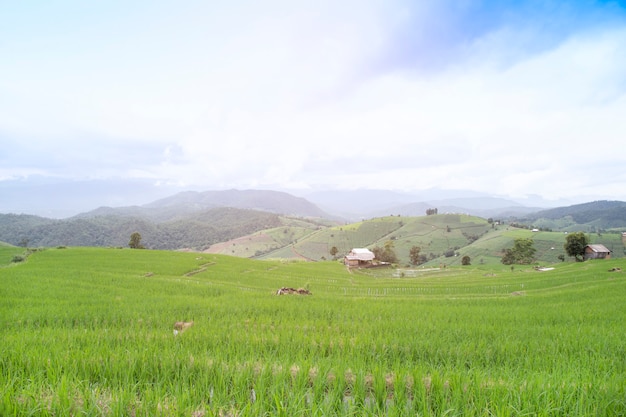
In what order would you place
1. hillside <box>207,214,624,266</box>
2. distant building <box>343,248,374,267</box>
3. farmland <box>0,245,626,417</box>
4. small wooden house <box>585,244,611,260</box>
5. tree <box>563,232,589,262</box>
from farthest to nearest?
hillside <box>207,214,624,266</box> < distant building <box>343,248,374,267</box> < small wooden house <box>585,244,611,260</box> < tree <box>563,232,589,262</box> < farmland <box>0,245,626,417</box>

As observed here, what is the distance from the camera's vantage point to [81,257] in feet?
104

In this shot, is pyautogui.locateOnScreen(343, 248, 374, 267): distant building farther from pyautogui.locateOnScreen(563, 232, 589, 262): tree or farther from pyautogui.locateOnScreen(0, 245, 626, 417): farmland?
pyautogui.locateOnScreen(0, 245, 626, 417): farmland

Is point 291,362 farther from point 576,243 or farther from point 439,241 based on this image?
point 439,241

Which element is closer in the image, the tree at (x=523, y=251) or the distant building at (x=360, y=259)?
the distant building at (x=360, y=259)

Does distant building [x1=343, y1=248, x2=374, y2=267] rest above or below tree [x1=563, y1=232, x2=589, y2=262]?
below

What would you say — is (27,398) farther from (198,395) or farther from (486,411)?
(486,411)

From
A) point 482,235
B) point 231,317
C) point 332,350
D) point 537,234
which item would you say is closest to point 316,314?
point 231,317

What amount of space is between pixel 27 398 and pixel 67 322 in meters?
6.78

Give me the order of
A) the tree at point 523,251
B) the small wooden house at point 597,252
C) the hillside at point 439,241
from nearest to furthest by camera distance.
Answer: the small wooden house at point 597,252
the tree at point 523,251
the hillside at point 439,241

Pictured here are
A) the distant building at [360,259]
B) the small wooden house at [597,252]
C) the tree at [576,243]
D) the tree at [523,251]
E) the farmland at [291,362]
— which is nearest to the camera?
the farmland at [291,362]

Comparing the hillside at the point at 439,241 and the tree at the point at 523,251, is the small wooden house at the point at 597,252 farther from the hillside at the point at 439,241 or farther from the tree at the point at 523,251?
the hillside at the point at 439,241

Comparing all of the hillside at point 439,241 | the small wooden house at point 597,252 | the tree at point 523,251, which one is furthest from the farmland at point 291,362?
the hillside at point 439,241

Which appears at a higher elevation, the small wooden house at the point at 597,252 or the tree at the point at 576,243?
the tree at the point at 576,243

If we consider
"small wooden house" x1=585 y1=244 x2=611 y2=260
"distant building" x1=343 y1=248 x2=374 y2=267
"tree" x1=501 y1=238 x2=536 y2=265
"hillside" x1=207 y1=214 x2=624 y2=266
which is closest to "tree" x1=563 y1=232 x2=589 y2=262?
"small wooden house" x1=585 y1=244 x2=611 y2=260
